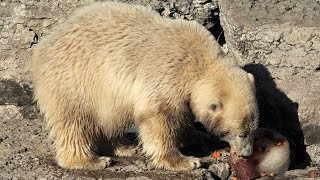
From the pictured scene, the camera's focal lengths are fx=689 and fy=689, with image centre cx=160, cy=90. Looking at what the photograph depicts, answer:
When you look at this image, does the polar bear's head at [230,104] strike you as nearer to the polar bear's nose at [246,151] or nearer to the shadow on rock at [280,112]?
the polar bear's nose at [246,151]

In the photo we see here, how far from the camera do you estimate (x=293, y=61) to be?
261 inches

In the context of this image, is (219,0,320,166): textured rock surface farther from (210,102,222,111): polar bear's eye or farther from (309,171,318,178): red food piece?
(210,102,222,111): polar bear's eye

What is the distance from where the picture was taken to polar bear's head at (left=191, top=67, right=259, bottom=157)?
5.79 meters

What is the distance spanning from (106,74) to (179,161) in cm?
105

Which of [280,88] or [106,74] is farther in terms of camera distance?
[280,88]

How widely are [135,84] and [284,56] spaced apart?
1.60 meters

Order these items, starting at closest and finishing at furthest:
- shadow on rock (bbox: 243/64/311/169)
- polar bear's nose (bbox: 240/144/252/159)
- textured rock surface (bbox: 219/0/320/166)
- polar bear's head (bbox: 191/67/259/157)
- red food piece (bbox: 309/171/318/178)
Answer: polar bear's head (bbox: 191/67/259/157)
polar bear's nose (bbox: 240/144/252/159)
red food piece (bbox: 309/171/318/178)
textured rock surface (bbox: 219/0/320/166)
shadow on rock (bbox: 243/64/311/169)

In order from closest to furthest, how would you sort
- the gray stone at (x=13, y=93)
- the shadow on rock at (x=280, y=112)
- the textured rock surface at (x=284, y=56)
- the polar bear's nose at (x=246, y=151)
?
the polar bear's nose at (x=246, y=151) < the textured rock surface at (x=284, y=56) < the shadow on rock at (x=280, y=112) < the gray stone at (x=13, y=93)

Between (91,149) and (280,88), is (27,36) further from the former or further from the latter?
(280,88)

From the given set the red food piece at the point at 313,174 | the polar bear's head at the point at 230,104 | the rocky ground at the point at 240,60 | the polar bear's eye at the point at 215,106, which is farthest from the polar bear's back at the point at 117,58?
the red food piece at the point at 313,174

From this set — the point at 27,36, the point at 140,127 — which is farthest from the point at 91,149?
the point at 27,36

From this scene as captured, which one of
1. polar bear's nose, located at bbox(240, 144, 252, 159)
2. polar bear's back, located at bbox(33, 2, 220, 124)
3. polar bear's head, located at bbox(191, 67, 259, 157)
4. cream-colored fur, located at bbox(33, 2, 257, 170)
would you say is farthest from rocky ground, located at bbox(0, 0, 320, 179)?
polar bear's back, located at bbox(33, 2, 220, 124)

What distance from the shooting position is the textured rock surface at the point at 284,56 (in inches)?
259

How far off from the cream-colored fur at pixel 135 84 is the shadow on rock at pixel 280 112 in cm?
85
